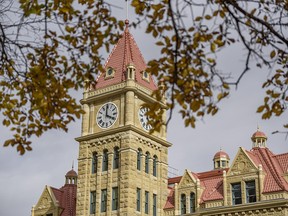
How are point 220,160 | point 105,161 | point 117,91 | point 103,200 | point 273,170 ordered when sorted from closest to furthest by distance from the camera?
point 273,170
point 103,200
point 105,161
point 117,91
point 220,160

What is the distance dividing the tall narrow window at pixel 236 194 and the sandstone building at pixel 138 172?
0.10 ft

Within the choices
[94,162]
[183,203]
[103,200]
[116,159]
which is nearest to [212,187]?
[183,203]

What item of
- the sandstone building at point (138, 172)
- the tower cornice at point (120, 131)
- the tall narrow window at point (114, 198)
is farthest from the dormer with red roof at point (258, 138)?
the tall narrow window at point (114, 198)

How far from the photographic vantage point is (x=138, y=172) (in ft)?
130

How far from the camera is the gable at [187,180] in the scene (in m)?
39.3

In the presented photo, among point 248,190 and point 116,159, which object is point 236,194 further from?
point 116,159

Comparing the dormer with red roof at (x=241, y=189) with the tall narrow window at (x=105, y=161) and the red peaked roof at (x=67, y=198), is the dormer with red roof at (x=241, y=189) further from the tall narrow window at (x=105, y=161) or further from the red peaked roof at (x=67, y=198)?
the red peaked roof at (x=67, y=198)

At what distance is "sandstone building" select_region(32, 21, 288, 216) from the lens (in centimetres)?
3616

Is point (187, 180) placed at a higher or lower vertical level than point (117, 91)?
lower

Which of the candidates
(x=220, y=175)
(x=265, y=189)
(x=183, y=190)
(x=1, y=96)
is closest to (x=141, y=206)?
(x=183, y=190)

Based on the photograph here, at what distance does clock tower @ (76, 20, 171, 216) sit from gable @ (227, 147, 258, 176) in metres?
6.34

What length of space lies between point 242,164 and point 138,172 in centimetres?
734

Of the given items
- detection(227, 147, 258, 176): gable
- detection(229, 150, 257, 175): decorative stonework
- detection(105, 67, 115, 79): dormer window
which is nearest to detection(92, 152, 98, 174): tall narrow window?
detection(105, 67, 115, 79): dormer window

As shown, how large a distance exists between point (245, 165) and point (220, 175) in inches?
155
